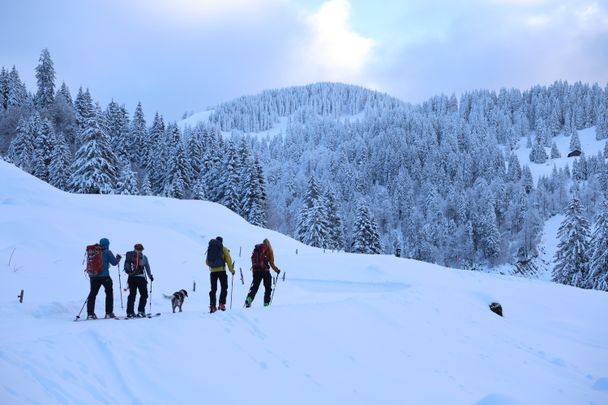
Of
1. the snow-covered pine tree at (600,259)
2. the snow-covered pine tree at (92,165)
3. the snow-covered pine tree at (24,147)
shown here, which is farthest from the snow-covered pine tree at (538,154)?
the snow-covered pine tree at (24,147)

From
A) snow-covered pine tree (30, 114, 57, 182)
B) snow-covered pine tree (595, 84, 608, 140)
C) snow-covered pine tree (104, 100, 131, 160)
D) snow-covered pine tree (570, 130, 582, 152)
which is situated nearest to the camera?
snow-covered pine tree (30, 114, 57, 182)

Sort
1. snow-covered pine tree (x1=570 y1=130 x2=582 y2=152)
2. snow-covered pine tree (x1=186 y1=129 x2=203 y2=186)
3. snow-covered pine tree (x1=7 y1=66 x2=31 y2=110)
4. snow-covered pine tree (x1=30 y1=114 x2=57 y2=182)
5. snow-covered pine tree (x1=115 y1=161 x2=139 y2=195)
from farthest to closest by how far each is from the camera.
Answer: snow-covered pine tree (x1=570 y1=130 x2=582 y2=152), snow-covered pine tree (x1=7 y1=66 x2=31 y2=110), snow-covered pine tree (x1=186 y1=129 x2=203 y2=186), snow-covered pine tree (x1=30 y1=114 x2=57 y2=182), snow-covered pine tree (x1=115 y1=161 x2=139 y2=195)

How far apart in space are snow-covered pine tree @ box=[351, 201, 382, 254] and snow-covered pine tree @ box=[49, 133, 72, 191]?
32523mm

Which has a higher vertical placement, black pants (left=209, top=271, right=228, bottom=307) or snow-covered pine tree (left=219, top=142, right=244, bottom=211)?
snow-covered pine tree (left=219, top=142, right=244, bottom=211)

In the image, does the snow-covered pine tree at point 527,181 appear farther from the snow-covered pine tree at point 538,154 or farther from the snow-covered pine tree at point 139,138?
the snow-covered pine tree at point 139,138

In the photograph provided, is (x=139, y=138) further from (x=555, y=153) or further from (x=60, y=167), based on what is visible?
(x=555, y=153)

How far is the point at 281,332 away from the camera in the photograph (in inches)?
415

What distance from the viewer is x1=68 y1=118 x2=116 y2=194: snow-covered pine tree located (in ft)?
140

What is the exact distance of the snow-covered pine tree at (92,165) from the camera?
4256cm

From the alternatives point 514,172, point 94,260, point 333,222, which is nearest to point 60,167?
point 333,222

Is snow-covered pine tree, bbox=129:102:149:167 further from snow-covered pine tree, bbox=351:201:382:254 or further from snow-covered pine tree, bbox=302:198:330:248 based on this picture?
snow-covered pine tree, bbox=351:201:382:254

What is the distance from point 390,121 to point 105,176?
154 metres

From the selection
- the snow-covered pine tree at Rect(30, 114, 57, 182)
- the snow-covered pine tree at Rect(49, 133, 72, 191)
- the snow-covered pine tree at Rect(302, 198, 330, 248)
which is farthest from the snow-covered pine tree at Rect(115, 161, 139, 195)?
the snow-covered pine tree at Rect(302, 198, 330, 248)

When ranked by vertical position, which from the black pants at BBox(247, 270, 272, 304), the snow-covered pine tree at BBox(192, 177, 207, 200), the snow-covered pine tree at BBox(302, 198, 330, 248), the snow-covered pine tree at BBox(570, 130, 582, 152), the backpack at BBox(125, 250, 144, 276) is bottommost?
the black pants at BBox(247, 270, 272, 304)
